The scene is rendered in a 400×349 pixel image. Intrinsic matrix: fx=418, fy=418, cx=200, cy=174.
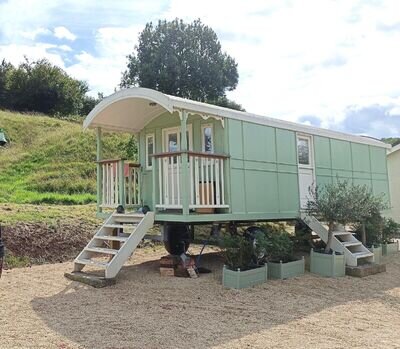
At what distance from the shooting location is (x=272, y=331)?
15.3 ft

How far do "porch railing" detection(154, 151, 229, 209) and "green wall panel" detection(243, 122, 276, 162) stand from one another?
2.44 ft

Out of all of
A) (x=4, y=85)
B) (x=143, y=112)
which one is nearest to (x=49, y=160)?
(x=143, y=112)

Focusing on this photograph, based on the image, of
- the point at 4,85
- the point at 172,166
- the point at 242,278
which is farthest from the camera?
the point at 4,85

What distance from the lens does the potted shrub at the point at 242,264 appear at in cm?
666

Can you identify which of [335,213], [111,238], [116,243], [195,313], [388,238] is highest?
[335,213]

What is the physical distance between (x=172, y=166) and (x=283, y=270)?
2658mm

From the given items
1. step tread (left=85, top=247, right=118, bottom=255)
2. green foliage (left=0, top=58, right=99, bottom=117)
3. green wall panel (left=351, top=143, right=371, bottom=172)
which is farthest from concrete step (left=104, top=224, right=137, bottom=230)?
green foliage (left=0, top=58, right=99, bottom=117)

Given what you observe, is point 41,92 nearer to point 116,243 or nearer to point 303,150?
point 116,243

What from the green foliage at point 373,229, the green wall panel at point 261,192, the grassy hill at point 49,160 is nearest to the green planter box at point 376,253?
the green foliage at point 373,229

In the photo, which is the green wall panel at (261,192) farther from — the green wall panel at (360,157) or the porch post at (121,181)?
the green wall panel at (360,157)

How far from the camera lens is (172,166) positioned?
7.20m

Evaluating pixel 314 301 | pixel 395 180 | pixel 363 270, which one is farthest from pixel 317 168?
pixel 395 180

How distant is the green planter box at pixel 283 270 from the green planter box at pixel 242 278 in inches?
16.7

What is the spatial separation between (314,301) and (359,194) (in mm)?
2976
